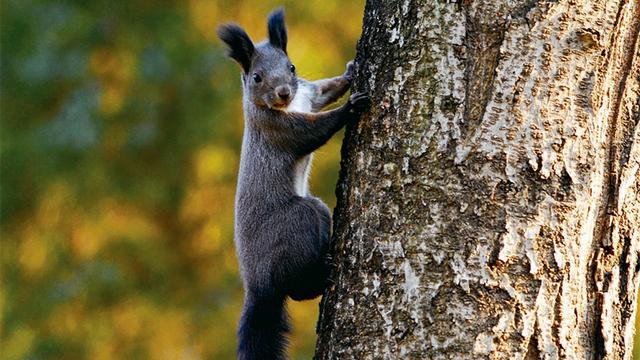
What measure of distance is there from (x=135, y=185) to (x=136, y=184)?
0.04 ft

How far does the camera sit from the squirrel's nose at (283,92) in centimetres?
379

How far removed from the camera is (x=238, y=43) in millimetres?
3969

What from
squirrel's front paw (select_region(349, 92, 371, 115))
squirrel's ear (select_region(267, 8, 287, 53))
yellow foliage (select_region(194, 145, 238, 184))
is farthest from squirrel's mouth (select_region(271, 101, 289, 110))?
yellow foliage (select_region(194, 145, 238, 184))

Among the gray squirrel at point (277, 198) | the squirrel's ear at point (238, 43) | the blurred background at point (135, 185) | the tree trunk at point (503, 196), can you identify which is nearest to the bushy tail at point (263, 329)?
the gray squirrel at point (277, 198)

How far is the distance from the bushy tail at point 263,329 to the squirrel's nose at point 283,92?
2.66ft

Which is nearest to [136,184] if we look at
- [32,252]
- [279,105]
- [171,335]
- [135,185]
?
[135,185]

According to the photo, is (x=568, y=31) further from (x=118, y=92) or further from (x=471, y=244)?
(x=118, y=92)

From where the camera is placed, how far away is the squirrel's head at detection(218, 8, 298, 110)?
3830 millimetres

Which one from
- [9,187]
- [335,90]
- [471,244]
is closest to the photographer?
[471,244]

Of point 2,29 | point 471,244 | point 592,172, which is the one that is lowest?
point 471,244

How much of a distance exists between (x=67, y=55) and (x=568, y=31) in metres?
5.73

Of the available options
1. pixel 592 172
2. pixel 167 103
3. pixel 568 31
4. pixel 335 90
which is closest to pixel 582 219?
pixel 592 172

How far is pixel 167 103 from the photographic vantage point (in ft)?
24.9

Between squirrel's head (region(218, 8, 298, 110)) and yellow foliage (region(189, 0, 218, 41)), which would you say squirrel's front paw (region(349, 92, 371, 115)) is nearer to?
squirrel's head (region(218, 8, 298, 110))
